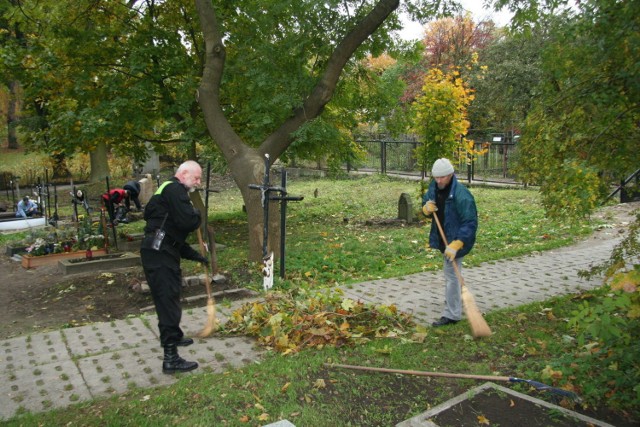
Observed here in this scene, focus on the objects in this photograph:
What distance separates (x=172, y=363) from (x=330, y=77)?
595cm

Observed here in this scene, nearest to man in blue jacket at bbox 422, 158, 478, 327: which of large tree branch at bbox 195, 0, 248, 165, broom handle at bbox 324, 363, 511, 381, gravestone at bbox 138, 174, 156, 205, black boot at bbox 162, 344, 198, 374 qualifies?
broom handle at bbox 324, 363, 511, 381

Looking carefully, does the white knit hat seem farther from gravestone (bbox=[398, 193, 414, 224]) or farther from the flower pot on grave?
the flower pot on grave

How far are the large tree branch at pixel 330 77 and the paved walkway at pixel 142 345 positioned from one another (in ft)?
10.8

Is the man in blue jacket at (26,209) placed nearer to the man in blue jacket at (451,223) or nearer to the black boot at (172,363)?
the black boot at (172,363)

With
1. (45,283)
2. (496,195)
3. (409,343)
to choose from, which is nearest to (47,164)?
(45,283)

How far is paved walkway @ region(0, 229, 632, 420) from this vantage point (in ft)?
15.7

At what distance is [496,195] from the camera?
17.1 m

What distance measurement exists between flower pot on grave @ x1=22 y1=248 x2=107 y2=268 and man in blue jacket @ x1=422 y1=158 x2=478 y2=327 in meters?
7.61

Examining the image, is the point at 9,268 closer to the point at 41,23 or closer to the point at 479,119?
the point at 41,23

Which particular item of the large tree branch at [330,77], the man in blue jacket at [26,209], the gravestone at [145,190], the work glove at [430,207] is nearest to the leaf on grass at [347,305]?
the work glove at [430,207]

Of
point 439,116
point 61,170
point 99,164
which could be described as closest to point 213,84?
point 439,116

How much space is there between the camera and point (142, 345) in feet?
19.1

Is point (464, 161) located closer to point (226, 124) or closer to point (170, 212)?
point (226, 124)

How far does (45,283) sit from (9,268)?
221 centimetres
